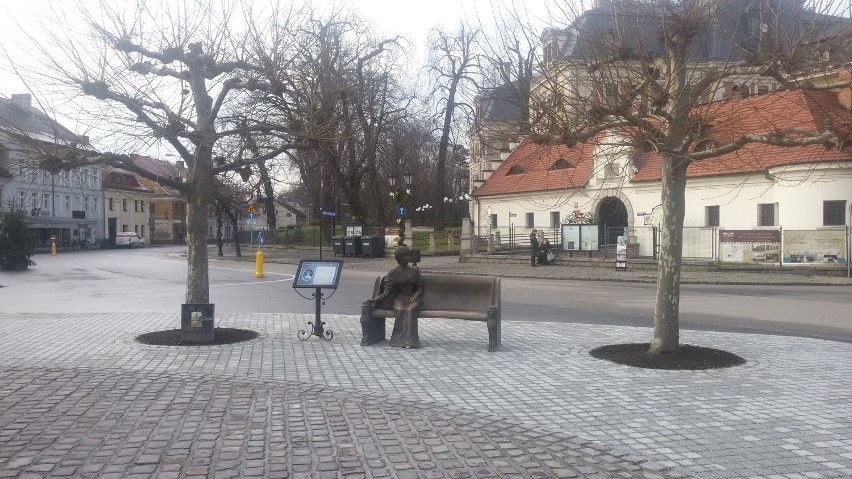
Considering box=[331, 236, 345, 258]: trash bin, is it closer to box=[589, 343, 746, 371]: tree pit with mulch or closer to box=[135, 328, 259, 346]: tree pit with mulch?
Result: box=[135, 328, 259, 346]: tree pit with mulch

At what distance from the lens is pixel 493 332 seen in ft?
33.8

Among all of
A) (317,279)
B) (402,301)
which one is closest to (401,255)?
(402,301)

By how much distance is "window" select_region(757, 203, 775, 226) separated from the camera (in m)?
34.5

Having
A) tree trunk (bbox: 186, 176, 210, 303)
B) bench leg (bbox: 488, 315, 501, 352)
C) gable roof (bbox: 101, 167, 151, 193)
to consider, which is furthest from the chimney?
bench leg (bbox: 488, 315, 501, 352)

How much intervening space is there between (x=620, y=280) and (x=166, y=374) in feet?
72.9

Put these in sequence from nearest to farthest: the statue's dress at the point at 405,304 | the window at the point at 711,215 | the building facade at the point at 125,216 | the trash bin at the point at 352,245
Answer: the statue's dress at the point at 405,304
the window at the point at 711,215
the trash bin at the point at 352,245
the building facade at the point at 125,216

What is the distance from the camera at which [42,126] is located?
451 inches

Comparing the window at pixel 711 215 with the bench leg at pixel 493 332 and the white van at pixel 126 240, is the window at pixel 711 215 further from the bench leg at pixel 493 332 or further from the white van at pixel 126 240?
the white van at pixel 126 240

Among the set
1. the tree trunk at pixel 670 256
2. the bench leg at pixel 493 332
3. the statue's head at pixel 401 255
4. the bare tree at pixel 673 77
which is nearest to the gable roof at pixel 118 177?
the statue's head at pixel 401 255

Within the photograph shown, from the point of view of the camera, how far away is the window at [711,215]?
36.9 metres

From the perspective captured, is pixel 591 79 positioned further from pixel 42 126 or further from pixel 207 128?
pixel 42 126

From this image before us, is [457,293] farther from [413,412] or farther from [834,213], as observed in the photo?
[834,213]

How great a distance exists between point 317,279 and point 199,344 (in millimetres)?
2021

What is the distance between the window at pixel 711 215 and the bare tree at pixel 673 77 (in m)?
28.8
